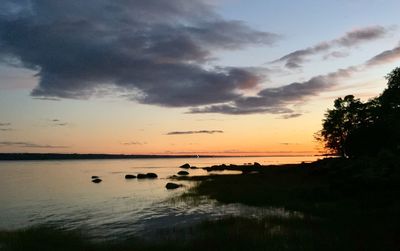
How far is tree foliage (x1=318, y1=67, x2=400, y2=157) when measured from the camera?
193ft

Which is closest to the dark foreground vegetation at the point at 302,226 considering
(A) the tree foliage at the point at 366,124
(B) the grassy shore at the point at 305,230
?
(B) the grassy shore at the point at 305,230

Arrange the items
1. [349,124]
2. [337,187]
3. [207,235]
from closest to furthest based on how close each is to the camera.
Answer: [207,235], [337,187], [349,124]

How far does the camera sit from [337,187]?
43.4 meters

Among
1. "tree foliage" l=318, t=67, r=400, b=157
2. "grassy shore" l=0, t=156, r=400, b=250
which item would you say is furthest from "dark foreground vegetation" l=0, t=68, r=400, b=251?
"tree foliage" l=318, t=67, r=400, b=157

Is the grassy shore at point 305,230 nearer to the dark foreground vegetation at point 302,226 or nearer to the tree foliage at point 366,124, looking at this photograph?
the dark foreground vegetation at point 302,226

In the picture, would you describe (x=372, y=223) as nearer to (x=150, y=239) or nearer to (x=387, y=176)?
(x=387, y=176)

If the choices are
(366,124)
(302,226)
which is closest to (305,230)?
(302,226)

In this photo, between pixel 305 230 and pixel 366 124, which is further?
pixel 366 124

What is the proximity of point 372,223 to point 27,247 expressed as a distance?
22.0 m

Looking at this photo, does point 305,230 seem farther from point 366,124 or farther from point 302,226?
point 366,124

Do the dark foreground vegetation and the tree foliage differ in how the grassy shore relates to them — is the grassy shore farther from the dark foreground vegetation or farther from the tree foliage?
the tree foliage

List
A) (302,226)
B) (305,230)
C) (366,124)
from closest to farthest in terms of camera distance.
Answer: (305,230) → (302,226) → (366,124)

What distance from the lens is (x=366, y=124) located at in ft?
269

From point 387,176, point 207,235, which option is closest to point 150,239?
point 207,235
